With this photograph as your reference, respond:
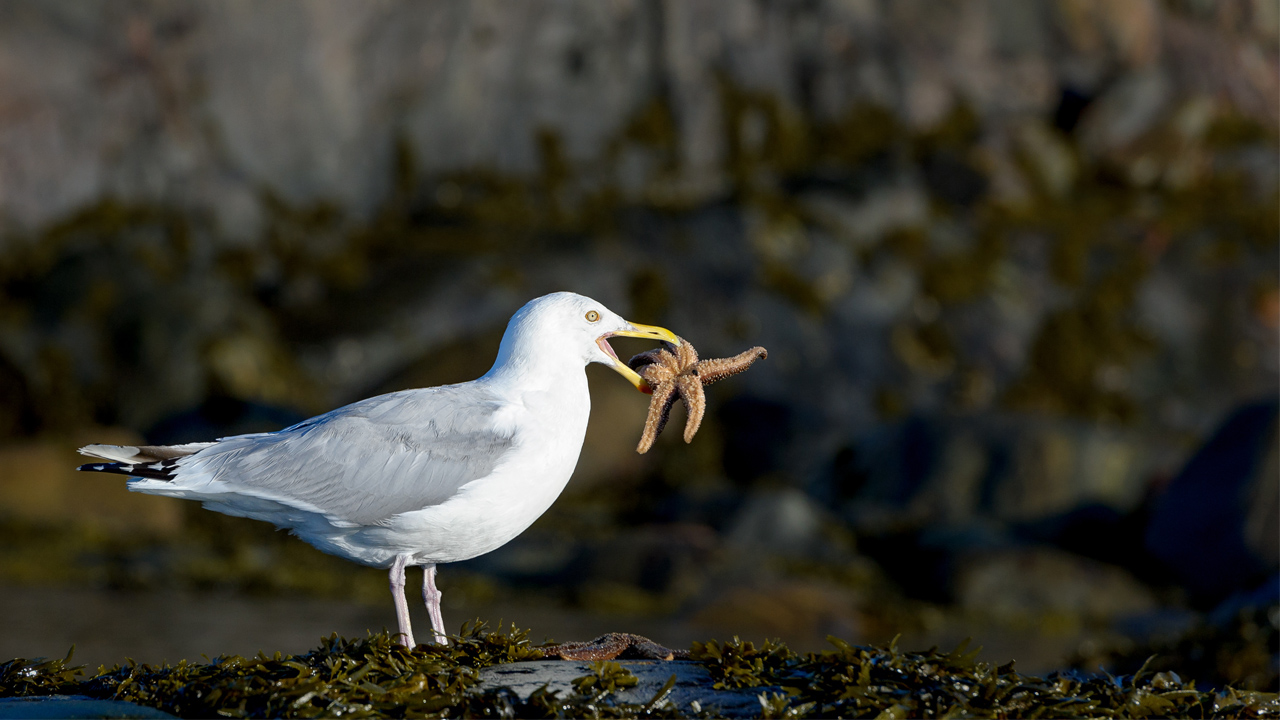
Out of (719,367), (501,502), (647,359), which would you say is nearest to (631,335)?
(647,359)

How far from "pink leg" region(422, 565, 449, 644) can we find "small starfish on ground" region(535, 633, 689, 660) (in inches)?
17.2

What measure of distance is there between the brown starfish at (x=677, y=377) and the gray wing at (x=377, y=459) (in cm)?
82

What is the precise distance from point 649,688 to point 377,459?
5.40ft

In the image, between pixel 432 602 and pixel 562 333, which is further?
pixel 562 333

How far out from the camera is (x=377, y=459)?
5.39 metres

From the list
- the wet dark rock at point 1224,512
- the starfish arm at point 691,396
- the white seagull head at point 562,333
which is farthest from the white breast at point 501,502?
the wet dark rock at point 1224,512

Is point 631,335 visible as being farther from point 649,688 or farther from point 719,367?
point 649,688

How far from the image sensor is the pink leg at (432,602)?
17.2 feet

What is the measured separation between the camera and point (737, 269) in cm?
2488

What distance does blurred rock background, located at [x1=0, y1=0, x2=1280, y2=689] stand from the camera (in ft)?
45.8

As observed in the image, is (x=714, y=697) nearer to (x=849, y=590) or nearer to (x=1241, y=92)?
(x=849, y=590)

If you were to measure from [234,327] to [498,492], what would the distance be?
1757cm

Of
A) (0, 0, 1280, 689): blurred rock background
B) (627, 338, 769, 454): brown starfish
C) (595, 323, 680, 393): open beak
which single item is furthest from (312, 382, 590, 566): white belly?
(0, 0, 1280, 689): blurred rock background

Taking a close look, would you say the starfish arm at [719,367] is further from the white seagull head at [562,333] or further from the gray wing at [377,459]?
the gray wing at [377,459]
